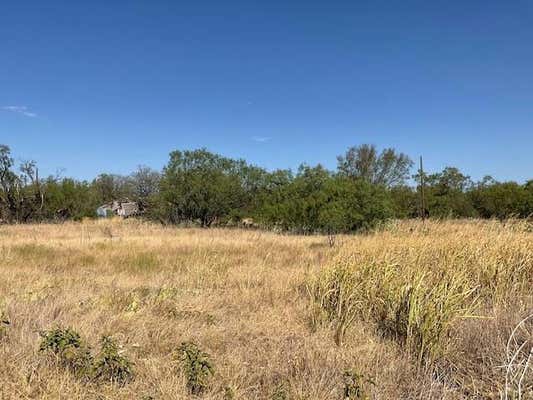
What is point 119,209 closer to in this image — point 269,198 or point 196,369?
point 269,198

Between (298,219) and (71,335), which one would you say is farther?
(298,219)

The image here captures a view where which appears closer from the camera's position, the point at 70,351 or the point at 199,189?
the point at 70,351

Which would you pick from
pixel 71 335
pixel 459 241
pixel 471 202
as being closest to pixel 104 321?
pixel 71 335

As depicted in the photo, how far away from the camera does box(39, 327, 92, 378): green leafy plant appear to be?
299 centimetres

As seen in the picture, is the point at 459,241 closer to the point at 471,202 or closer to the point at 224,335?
the point at 224,335

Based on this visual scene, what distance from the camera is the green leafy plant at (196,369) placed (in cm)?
287

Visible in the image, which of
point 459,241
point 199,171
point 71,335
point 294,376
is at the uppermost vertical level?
point 199,171

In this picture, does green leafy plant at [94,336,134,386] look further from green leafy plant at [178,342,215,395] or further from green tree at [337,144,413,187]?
green tree at [337,144,413,187]

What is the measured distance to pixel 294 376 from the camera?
10.3 feet

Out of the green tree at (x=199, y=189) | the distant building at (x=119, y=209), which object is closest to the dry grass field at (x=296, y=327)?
the green tree at (x=199, y=189)

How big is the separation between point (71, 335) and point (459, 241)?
20.0 feet

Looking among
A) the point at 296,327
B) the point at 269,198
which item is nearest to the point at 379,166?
the point at 269,198

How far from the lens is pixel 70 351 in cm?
304

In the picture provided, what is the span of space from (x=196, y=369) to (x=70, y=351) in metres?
0.98
